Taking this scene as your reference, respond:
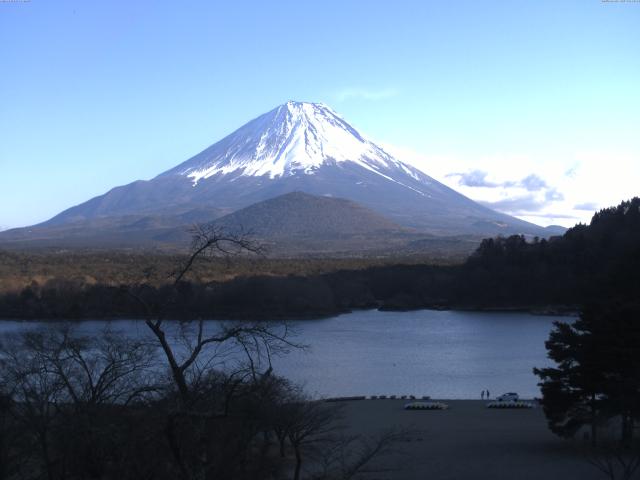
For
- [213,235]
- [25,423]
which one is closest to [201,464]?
[213,235]

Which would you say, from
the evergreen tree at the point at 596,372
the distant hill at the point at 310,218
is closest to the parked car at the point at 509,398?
the evergreen tree at the point at 596,372

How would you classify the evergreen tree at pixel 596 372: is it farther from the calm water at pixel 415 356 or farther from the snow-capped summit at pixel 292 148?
the snow-capped summit at pixel 292 148

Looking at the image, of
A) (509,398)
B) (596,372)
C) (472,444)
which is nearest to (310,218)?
(509,398)

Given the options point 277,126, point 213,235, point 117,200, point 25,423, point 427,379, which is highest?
point 277,126

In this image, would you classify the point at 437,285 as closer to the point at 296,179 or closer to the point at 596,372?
the point at 596,372

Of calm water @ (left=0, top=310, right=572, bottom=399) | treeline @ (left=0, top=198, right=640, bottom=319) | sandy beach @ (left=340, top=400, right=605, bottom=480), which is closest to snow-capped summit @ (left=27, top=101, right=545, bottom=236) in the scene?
treeline @ (left=0, top=198, right=640, bottom=319)

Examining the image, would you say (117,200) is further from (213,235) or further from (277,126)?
(213,235)
